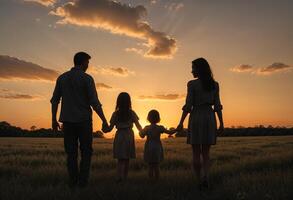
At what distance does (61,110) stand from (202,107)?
268 centimetres

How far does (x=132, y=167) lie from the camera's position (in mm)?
13438

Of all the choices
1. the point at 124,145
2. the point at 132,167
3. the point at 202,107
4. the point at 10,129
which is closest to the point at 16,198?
the point at 124,145

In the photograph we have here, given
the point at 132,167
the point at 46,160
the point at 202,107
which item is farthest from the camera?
the point at 46,160

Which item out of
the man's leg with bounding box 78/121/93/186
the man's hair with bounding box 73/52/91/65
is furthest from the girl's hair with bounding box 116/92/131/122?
the man's hair with bounding box 73/52/91/65

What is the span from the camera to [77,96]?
8.41 metres

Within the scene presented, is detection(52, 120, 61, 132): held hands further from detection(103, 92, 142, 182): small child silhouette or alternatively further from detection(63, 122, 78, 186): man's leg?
detection(103, 92, 142, 182): small child silhouette

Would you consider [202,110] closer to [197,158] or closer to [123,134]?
[197,158]

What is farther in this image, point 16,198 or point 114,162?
point 114,162

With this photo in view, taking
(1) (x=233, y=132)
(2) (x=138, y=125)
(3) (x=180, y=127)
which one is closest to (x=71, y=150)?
(2) (x=138, y=125)

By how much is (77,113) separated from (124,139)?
1502 mm

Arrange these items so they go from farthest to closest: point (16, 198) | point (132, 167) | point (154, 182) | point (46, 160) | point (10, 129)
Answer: point (10, 129)
point (46, 160)
point (132, 167)
point (154, 182)
point (16, 198)

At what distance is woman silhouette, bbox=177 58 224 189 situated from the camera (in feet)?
26.9

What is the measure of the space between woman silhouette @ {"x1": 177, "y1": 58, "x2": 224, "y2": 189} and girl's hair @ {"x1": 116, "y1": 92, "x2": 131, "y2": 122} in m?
1.36

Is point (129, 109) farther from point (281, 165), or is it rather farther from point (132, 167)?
point (281, 165)
